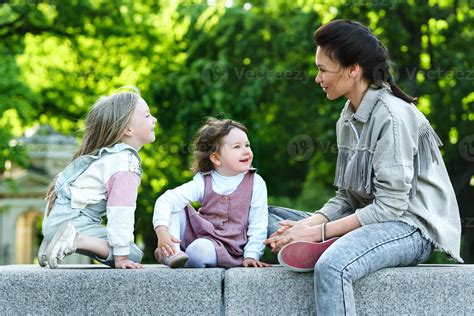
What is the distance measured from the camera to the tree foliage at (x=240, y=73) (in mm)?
16266

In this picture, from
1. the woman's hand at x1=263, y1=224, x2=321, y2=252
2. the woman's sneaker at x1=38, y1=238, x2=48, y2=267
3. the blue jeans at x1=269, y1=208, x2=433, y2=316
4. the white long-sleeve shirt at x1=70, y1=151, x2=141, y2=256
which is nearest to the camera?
the blue jeans at x1=269, y1=208, x2=433, y2=316

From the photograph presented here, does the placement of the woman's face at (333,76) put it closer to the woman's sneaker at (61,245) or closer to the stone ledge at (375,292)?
the stone ledge at (375,292)

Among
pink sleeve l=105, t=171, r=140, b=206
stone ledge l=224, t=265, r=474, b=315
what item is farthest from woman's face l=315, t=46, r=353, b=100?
pink sleeve l=105, t=171, r=140, b=206

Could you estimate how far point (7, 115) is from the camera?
15.5 meters

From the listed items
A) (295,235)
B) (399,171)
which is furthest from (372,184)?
(295,235)

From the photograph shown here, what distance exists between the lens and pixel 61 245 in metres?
3.87

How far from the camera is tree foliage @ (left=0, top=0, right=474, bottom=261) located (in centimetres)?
1627

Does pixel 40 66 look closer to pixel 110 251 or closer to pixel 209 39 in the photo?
pixel 209 39

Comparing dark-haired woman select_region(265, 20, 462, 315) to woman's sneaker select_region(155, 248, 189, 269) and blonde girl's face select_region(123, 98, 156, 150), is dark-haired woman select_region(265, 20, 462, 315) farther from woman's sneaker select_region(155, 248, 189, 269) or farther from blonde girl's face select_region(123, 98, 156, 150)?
blonde girl's face select_region(123, 98, 156, 150)

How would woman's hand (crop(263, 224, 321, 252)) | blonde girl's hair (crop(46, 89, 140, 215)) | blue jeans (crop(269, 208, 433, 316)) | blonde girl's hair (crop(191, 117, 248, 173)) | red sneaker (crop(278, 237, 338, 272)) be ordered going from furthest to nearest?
1. blonde girl's hair (crop(191, 117, 248, 173))
2. blonde girl's hair (crop(46, 89, 140, 215))
3. woman's hand (crop(263, 224, 321, 252))
4. red sneaker (crop(278, 237, 338, 272))
5. blue jeans (crop(269, 208, 433, 316))

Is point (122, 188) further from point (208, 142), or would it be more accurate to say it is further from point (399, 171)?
point (399, 171)

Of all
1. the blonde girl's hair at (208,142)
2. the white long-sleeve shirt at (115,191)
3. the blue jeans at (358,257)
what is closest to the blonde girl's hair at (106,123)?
the white long-sleeve shirt at (115,191)

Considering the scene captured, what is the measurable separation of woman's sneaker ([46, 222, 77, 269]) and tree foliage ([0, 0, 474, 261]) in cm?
1126

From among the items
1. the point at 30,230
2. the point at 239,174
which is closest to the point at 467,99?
the point at 239,174
